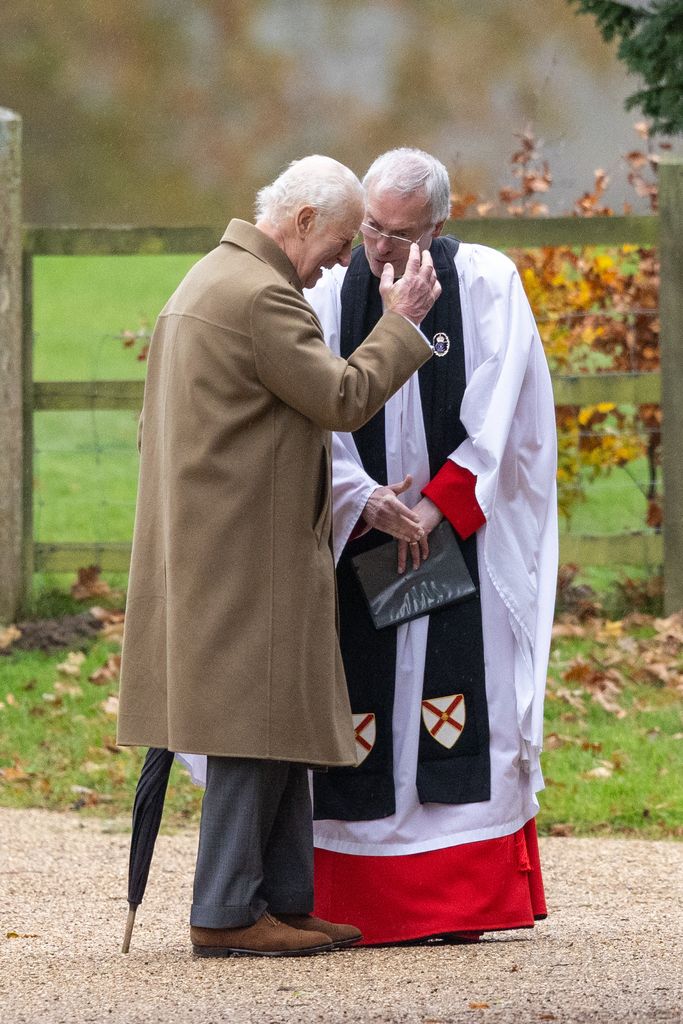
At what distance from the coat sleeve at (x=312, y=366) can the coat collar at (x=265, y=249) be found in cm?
9

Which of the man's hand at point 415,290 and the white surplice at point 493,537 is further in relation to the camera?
the white surplice at point 493,537

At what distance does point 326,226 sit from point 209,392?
411 millimetres

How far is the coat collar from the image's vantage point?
3.42 meters

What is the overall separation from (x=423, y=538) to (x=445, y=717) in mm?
420

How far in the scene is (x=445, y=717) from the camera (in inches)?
150

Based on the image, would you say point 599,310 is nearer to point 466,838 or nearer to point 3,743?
point 3,743

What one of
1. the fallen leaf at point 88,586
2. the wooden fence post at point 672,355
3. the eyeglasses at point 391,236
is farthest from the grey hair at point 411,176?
the fallen leaf at point 88,586

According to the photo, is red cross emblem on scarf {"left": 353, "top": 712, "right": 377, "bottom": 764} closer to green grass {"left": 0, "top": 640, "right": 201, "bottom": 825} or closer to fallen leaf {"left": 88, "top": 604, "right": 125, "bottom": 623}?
green grass {"left": 0, "top": 640, "right": 201, "bottom": 825}

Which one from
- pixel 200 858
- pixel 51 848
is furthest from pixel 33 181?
pixel 200 858

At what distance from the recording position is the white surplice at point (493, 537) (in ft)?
12.3

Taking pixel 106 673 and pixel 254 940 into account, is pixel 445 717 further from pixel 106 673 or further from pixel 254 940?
pixel 106 673

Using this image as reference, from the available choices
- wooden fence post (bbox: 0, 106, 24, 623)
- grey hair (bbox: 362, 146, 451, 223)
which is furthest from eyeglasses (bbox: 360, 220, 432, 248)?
wooden fence post (bbox: 0, 106, 24, 623)

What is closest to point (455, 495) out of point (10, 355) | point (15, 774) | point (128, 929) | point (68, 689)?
point (128, 929)

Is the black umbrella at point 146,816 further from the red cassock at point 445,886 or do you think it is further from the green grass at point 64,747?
the green grass at point 64,747
